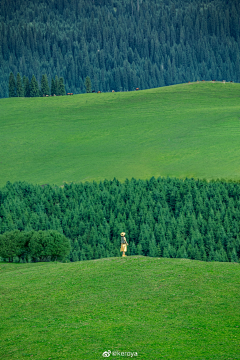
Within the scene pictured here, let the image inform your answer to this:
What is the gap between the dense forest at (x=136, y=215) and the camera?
4018 inches

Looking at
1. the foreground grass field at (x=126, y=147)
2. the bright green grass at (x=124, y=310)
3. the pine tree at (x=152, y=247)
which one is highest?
the foreground grass field at (x=126, y=147)

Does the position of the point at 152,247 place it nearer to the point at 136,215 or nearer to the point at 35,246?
the point at 136,215

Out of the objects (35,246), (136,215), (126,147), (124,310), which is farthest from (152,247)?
(126,147)

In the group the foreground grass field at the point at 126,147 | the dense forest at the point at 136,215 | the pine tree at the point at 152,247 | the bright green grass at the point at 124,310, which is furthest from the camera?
the foreground grass field at the point at 126,147

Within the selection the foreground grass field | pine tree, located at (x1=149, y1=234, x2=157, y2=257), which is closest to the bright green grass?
pine tree, located at (x1=149, y1=234, x2=157, y2=257)

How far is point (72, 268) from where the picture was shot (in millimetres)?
51188

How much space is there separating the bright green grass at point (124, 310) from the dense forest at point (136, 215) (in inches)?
1931

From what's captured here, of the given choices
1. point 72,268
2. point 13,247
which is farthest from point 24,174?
point 72,268

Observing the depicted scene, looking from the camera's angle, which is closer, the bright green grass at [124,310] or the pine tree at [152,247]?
the bright green grass at [124,310]

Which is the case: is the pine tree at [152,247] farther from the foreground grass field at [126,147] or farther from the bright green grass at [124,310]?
the bright green grass at [124,310]

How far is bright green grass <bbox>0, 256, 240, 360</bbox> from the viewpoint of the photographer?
33.3 m

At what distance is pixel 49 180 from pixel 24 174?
37.9 ft

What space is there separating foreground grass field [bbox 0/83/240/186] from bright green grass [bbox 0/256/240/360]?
94861mm

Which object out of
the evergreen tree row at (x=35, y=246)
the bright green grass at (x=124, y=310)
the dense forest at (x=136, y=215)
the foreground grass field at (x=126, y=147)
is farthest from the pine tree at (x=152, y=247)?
the bright green grass at (x=124, y=310)
